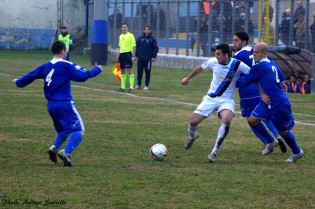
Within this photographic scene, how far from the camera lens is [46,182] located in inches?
385

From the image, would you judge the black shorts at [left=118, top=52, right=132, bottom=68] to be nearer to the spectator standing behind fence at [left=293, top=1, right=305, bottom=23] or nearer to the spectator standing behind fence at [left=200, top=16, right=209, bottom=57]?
the spectator standing behind fence at [left=293, top=1, right=305, bottom=23]

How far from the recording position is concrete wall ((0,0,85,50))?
2089 inches

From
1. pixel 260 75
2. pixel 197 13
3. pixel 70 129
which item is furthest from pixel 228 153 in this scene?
pixel 197 13

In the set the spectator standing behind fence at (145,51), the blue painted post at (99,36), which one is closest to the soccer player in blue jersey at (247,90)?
the spectator standing behind fence at (145,51)

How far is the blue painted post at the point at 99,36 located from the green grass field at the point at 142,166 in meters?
20.9

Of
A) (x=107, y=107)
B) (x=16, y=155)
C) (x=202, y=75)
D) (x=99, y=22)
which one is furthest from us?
(x=99, y=22)

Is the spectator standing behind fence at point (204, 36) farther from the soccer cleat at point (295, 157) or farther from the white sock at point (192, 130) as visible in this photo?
the soccer cleat at point (295, 157)

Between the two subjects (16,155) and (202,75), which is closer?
(16,155)

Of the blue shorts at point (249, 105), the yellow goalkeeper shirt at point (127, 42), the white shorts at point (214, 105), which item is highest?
the yellow goalkeeper shirt at point (127, 42)

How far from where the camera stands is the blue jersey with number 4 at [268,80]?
12.1m

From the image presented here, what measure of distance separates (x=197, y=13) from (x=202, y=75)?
17.3 ft

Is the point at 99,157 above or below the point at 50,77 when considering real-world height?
below

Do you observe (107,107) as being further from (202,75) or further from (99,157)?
(202,75)

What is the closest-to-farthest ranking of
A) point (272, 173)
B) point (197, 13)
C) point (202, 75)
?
point (272, 173) → point (202, 75) → point (197, 13)
